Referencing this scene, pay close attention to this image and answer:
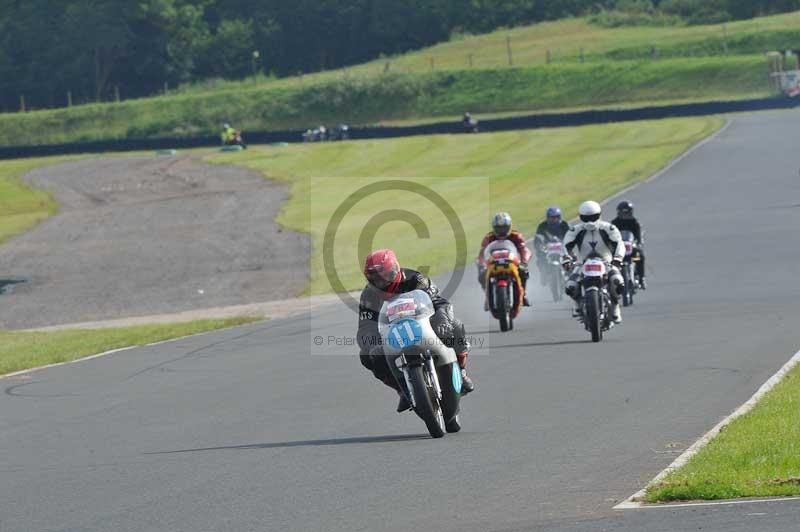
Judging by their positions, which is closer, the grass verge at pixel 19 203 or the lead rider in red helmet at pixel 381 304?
the lead rider in red helmet at pixel 381 304

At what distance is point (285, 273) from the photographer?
3422 cm

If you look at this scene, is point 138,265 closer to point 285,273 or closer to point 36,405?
point 285,273

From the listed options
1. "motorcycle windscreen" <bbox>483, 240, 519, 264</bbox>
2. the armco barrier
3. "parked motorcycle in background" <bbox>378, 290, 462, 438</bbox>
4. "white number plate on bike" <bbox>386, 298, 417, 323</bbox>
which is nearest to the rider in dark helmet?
"motorcycle windscreen" <bbox>483, 240, 519, 264</bbox>

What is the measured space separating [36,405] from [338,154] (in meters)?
50.7

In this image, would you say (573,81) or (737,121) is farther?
(573,81)

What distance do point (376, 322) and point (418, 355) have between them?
1.80 feet

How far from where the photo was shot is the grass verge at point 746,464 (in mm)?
8859

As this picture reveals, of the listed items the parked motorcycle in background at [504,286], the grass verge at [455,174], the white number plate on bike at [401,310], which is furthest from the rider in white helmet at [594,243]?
the grass verge at [455,174]

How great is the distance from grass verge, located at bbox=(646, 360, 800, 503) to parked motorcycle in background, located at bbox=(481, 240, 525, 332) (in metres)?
8.51

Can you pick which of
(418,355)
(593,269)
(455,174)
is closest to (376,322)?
(418,355)

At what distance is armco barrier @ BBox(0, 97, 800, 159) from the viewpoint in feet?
210

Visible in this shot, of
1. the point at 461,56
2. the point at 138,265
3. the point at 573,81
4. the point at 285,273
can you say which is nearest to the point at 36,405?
the point at 285,273

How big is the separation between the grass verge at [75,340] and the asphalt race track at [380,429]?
35.8 inches

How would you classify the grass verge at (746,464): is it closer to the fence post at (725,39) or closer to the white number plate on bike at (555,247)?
the white number plate on bike at (555,247)
